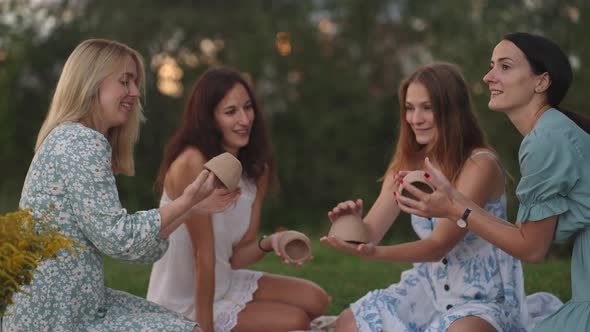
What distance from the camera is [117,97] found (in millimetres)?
4305

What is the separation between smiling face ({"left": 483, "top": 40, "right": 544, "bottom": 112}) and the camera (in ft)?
13.3

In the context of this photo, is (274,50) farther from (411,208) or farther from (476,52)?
(411,208)

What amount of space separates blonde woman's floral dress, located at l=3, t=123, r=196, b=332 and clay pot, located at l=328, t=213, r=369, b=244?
3.28ft

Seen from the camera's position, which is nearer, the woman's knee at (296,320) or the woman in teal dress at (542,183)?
the woman in teal dress at (542,183)

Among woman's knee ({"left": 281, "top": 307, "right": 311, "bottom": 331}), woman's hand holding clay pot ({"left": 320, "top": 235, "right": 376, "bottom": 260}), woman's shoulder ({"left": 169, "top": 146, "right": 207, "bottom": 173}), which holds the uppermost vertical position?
woman's shoulder ({"left": 169, "top": 146, "right": 207, "bottom": 173})

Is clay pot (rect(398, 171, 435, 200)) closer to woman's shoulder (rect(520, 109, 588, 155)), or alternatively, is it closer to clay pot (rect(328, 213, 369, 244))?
woman's shoulder (rect(520, 109, 588, 155))

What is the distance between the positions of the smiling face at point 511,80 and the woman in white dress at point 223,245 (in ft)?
5.84

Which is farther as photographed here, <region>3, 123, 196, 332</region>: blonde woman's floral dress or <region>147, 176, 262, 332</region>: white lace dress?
<region>147, 176, 262, 332</region>: white lace dress

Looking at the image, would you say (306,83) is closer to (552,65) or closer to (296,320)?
(296,320)

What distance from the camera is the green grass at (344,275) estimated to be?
6621 millimetres

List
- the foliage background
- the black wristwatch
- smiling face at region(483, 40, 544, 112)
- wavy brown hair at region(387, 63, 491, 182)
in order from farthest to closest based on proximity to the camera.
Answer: the foliage background
wavy brown hair at region(387, 63, 491, 182)
smiling face at region(483, 40, 544, 112)
the black wristwatch

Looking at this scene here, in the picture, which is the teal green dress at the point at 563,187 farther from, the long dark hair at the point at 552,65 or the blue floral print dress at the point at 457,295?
the blue floral print dress at the point at 457,295

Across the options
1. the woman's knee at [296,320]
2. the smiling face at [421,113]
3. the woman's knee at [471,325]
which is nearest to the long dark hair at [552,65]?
the smiling face at [421,113]

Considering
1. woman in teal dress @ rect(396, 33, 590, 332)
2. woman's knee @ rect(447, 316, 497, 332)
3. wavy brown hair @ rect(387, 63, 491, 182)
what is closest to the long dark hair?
woman in teal dress @ rect(396, 33, 590, 332)
